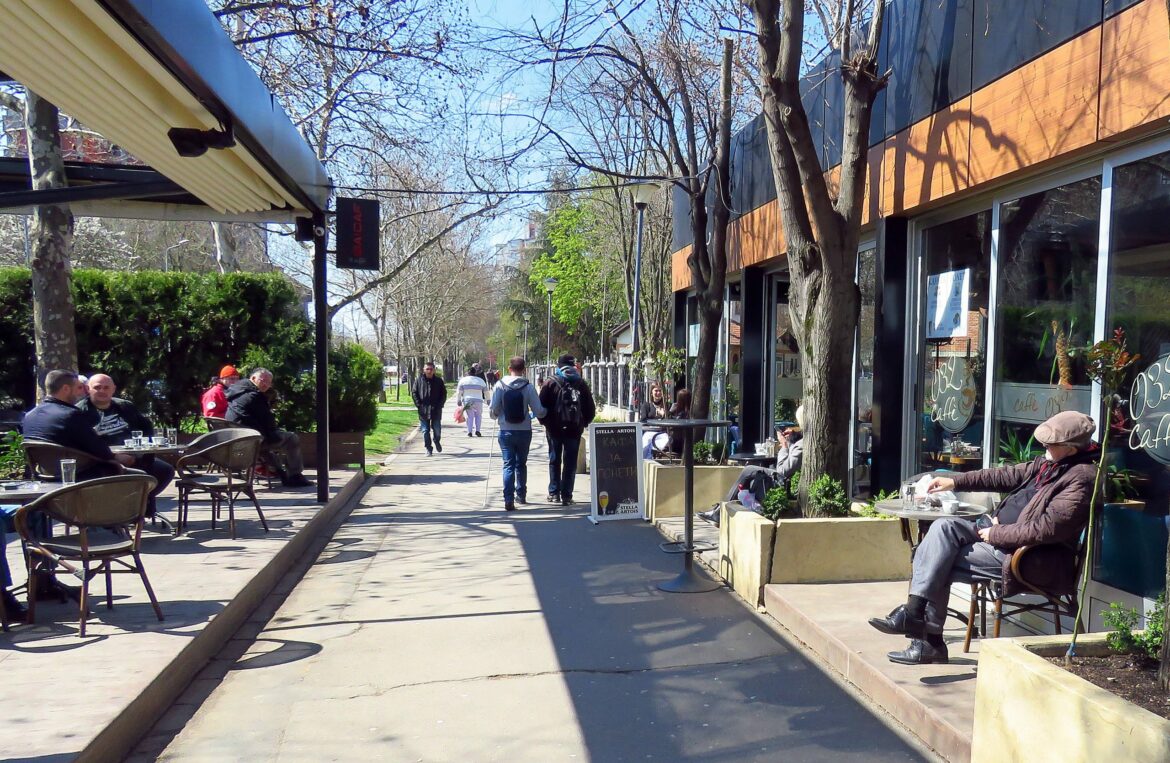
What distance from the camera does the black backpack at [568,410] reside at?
34.9 ft

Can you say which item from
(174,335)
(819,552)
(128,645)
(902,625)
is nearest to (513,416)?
(819,552)

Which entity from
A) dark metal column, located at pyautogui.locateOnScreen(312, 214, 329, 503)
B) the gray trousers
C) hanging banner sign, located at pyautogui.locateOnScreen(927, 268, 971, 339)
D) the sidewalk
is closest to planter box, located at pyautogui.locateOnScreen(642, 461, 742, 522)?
the sidewalk

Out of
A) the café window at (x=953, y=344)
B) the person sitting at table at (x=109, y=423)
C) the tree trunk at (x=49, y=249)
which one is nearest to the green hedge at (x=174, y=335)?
the tree trunk at (x=49, y=249)

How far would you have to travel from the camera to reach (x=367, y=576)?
7.22m

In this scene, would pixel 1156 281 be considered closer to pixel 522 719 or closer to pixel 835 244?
pixel 835 244

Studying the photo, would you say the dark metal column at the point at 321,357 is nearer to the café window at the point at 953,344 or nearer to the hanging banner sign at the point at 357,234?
the hanging banner sign at the point at 357,234

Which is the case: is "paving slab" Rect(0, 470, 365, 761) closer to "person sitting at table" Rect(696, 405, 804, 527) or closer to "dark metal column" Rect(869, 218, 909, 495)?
"person sitting at table" Rect(696, 405, 804, 527)

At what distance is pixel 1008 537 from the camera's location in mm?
4227

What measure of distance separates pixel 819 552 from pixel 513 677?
2.53 meters

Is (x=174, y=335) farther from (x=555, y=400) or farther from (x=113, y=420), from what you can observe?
(x=555, y=400)

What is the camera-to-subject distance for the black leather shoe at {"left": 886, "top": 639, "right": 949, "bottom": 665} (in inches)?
173

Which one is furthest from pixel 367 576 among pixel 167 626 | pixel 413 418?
pixel 413 418

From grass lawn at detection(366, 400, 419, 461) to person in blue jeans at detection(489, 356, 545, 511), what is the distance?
17.7 feet

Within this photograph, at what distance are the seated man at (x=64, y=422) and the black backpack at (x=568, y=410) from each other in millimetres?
5223
